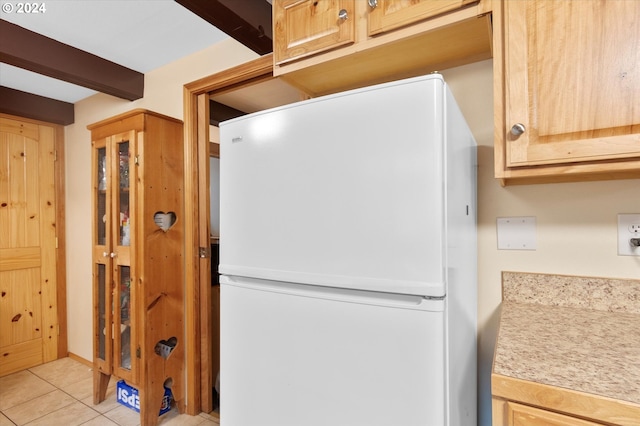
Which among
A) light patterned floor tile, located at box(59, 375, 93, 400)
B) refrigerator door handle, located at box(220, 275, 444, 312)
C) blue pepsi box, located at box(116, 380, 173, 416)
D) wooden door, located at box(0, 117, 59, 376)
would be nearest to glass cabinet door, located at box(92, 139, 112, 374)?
blue pepsi box, located at box(116, 380, 173, 416)

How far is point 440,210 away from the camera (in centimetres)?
74

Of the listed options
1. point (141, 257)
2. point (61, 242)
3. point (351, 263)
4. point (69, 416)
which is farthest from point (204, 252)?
point (61, 242)

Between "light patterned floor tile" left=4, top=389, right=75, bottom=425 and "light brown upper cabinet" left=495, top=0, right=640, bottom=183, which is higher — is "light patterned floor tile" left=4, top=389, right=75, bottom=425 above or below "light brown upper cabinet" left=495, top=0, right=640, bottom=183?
below

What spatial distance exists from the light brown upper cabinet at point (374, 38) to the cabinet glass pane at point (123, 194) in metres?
1.35

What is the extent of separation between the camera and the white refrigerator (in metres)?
0.75

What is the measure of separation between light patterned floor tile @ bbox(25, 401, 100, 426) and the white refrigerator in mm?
1627

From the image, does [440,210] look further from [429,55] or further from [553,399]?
[429,55]

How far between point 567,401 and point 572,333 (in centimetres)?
34

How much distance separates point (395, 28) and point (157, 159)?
1.59m

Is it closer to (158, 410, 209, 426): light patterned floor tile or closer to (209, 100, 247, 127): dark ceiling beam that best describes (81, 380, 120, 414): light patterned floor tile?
(158, 410, 209, 426): light patterned floor tile

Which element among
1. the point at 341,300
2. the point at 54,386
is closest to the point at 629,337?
the point at 341,300

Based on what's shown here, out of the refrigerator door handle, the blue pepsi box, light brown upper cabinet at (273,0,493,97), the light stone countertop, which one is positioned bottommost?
the blue pepsi box

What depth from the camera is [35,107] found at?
276 centimetres

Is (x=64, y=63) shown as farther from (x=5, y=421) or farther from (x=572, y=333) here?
(x=572, y=333)
